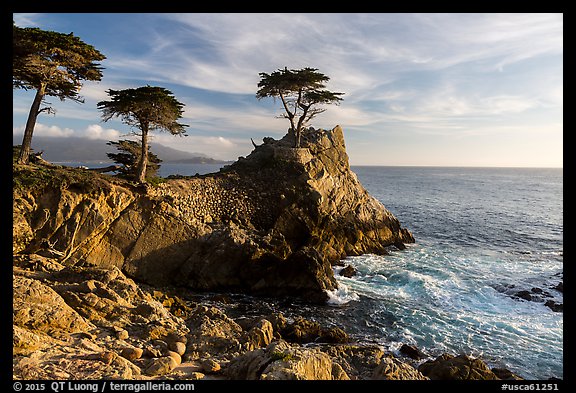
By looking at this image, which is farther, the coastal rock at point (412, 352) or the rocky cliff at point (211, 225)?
the rocky cliff at point (211, 225)

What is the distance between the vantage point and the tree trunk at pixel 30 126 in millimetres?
16688

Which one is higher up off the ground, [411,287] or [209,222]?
[209,222]

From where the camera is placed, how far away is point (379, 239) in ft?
97.0

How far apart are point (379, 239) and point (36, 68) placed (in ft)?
95.9

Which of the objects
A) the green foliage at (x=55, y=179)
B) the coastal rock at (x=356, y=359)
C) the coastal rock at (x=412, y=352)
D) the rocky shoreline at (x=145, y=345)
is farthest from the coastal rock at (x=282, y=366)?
the green foliage at (x=55, y=179)

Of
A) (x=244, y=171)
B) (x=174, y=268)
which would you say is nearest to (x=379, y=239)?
(x=244, y=171)

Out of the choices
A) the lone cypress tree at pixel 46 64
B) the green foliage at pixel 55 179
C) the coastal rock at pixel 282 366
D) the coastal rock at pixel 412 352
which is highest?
the lone cypress tree at pixel 46 64

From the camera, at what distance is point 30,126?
17.1 meters

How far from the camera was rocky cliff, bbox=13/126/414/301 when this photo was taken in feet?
51.7

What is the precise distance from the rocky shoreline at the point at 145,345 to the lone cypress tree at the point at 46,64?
10453 mm

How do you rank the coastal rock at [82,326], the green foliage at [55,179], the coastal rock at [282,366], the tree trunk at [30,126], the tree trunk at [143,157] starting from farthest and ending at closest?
the tree trunk at [143,157], the tree trunk at [30,126], the green foliage at [55,179], the coastal rock at [82,326], the coastal rock at [282,366]

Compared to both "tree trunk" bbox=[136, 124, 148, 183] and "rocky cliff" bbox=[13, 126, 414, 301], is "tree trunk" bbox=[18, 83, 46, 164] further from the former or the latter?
"tree trunk" bbox=[136, 124, 148, 183]

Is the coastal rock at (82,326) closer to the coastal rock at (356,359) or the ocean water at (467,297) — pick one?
the coastal rock at (356,359)
